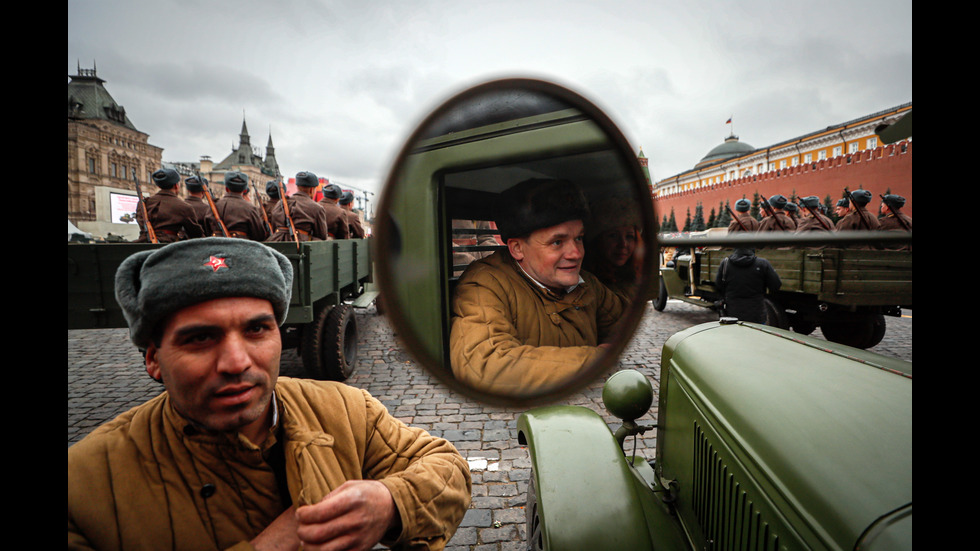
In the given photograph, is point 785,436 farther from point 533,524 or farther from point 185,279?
point 185,279

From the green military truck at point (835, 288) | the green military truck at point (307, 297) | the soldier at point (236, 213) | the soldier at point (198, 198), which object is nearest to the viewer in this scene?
the green military truck at point (307, 297)

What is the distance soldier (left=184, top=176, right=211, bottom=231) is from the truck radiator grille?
6098 millimetres

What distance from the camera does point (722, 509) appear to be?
184 centimetres

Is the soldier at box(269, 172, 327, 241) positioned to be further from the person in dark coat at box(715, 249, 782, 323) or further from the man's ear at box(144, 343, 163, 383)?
the person in dark coat at box(715, 249, 782, 323)

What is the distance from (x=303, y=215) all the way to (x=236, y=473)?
4.97m

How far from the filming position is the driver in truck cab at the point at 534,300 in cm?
66

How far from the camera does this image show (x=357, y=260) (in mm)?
7285

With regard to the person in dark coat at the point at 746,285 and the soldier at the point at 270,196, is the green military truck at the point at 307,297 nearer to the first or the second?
the soldier at the point at 270,196

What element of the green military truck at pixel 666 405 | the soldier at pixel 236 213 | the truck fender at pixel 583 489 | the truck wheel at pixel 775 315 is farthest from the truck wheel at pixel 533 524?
the truck wheel at pixel 775 315

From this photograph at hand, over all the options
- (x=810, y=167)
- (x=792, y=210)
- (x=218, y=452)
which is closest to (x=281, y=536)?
(x=218, y=452)

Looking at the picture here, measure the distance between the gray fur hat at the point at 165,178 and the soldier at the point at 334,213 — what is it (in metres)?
1.87

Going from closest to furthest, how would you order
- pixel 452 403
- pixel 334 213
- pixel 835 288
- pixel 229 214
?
1. pixel 452 403
2. pixel 229 214
3. pixel 835 288
4. pixel 334 213

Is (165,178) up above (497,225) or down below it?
above

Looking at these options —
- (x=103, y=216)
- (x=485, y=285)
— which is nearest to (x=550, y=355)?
(x=485, y=285)
